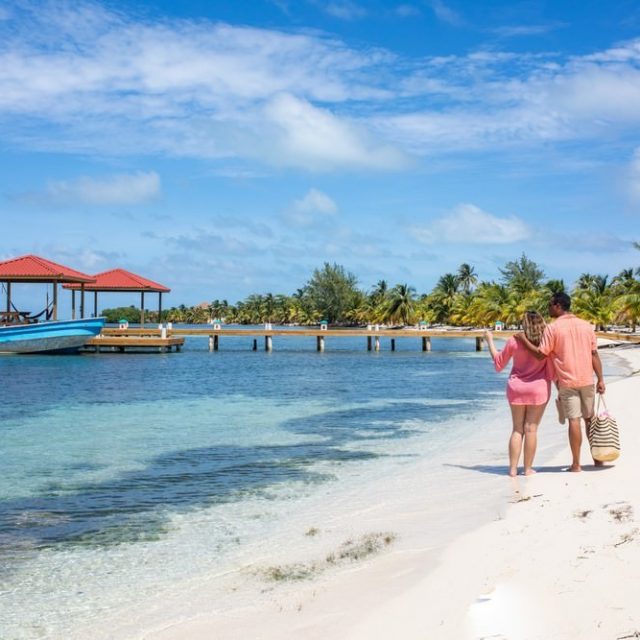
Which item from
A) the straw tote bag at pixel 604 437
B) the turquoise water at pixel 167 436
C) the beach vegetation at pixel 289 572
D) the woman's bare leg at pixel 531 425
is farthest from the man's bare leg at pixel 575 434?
the turquoise water at pixel 167 436

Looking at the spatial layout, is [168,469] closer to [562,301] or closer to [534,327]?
[534,327]

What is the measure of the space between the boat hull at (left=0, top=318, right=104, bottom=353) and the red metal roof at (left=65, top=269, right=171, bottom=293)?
346 cm

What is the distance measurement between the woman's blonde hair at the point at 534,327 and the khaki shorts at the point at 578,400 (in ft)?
1.86

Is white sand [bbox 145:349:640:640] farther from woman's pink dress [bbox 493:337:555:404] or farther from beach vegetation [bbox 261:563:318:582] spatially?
woman's pink dress [bbox 493:337:555:404]

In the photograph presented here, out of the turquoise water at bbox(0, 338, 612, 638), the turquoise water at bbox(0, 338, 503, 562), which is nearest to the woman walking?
the turquoise water at bbox(0, 338, 612, 638)

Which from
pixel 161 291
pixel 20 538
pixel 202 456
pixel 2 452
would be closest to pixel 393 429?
pixel 202 456

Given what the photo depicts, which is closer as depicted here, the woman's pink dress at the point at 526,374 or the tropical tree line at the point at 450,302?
the woman's pink dress at the point at 526,374

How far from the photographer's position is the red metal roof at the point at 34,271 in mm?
41781

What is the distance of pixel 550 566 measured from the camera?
4543 millimetres

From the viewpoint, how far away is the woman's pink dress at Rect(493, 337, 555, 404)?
7.15 meters

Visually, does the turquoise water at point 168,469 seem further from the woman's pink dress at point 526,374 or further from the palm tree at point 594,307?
the palm tree at point 594,307

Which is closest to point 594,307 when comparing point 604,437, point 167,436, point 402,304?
point 402,304

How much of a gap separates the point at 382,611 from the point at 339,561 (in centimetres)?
143

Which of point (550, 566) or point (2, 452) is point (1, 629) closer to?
point (550, 566)
